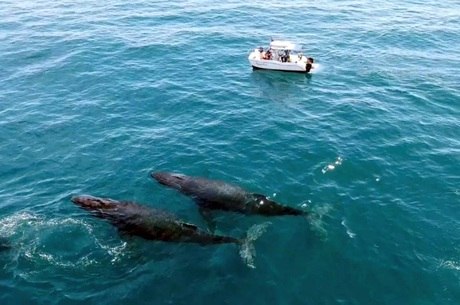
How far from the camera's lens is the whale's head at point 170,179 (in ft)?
137

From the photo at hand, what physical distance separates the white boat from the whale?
35154 mm

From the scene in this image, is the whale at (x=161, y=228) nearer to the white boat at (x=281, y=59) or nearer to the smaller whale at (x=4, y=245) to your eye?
the smaller whale at (x=4, y=245)

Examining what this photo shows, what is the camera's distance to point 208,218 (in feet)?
126

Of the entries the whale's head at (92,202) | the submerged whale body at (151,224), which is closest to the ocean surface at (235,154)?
the submerged whale body at (151,224)

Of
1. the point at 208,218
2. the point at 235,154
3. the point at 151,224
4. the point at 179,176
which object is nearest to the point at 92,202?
the point at 151,224

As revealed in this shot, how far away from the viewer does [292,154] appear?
155ft

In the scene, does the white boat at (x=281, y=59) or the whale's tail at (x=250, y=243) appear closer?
the whale's tail at (x=250, y=243)

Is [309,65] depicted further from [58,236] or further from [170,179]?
[58,236]

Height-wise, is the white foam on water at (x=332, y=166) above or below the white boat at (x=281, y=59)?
below

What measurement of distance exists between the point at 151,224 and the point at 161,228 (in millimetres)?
931

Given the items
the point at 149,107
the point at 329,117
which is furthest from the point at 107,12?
the point at 329,117

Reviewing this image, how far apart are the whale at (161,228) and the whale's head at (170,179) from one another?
15.9ft

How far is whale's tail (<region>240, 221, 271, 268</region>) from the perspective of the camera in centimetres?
3397

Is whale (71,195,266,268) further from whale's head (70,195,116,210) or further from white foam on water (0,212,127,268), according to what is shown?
white foam on water (0,212,127,268)
